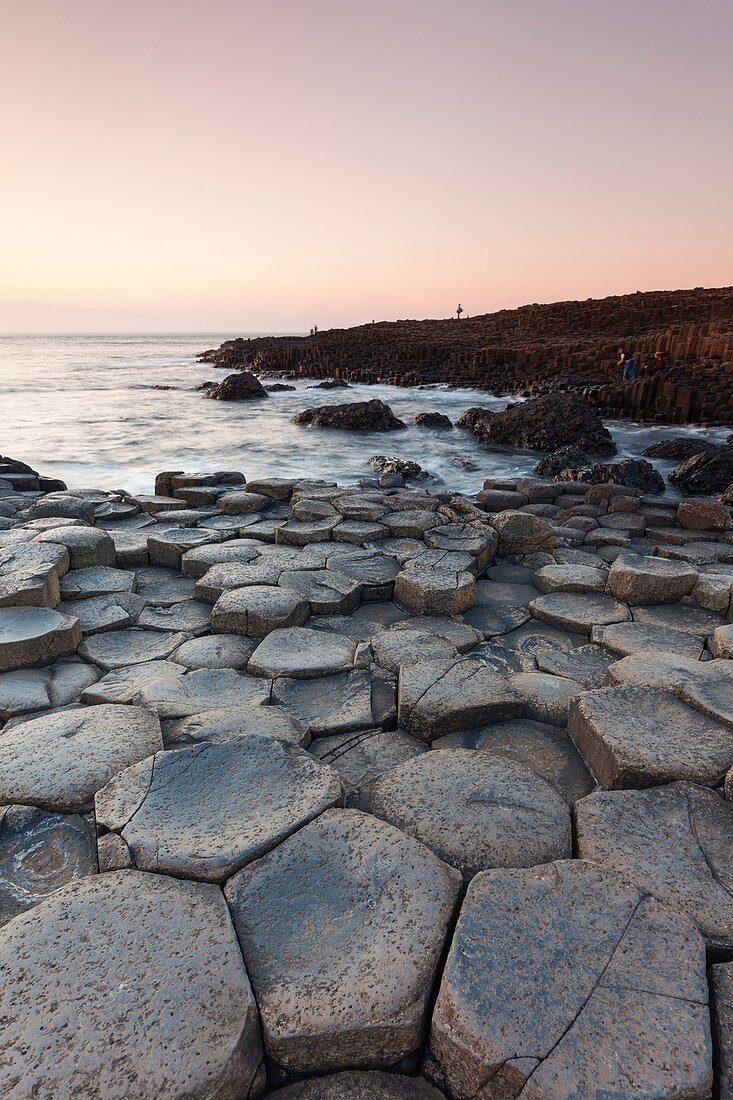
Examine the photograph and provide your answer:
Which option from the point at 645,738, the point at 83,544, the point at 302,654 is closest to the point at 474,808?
the point at 645,738

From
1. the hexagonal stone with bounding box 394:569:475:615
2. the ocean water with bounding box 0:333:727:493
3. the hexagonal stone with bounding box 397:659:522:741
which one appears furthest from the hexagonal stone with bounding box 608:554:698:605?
the ocean water with bounding box 0:333:727:493

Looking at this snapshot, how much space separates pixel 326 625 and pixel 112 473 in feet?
25.5

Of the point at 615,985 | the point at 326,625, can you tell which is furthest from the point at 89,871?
the point at 326,625

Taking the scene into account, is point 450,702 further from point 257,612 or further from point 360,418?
point 360,418

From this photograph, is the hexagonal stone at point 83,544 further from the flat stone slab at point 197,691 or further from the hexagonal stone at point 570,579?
the hexagonal stone at point 570,579

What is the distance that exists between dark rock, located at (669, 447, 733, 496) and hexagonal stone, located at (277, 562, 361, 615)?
20.3ft

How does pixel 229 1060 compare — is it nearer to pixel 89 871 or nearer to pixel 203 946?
pixel 203 946

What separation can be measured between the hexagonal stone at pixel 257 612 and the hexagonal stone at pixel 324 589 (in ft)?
0.39

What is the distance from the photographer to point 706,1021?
107 centimetres

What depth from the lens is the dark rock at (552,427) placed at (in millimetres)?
10438

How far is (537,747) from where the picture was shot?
80.7 inches

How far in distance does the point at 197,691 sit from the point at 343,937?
4.22ft

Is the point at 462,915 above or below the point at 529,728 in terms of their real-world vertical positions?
above

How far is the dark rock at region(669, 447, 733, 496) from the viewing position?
7492 mm
